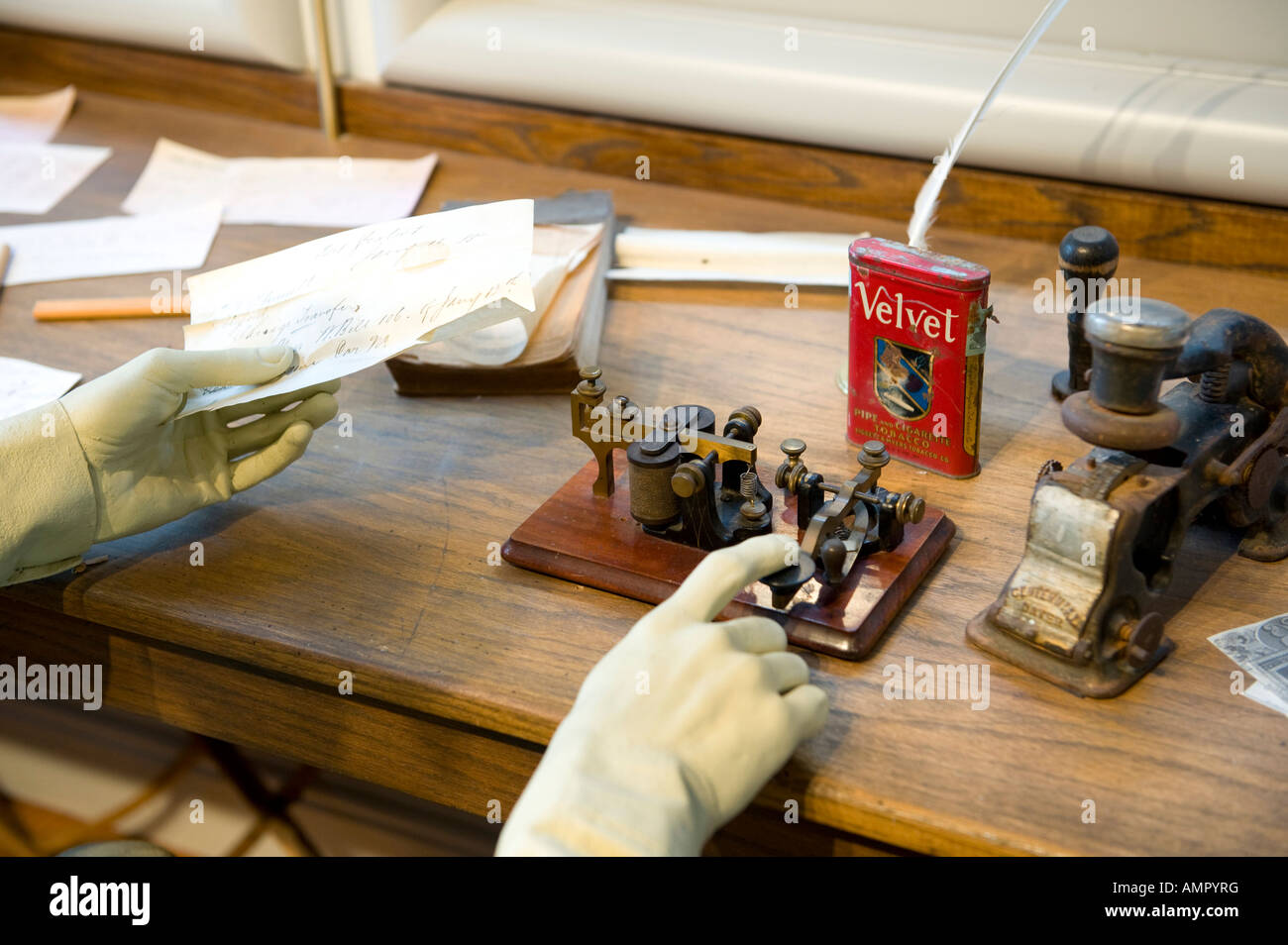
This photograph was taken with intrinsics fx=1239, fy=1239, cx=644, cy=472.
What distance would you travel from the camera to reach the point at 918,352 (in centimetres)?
107

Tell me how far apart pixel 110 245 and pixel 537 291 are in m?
0.64

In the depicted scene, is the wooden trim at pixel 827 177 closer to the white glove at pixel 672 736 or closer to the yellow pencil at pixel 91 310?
the yellow pencil at pixel 91 310

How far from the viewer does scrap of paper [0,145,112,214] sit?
172cm

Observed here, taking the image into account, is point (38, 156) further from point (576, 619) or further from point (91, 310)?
point (576, 619)

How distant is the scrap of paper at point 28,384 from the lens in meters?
1.25

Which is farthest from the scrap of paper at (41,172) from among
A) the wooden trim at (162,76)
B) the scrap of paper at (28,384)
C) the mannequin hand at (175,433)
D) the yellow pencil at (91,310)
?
the mannequin hand at (175,433)

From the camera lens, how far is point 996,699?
34.8 inches

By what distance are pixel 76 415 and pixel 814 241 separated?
85cm

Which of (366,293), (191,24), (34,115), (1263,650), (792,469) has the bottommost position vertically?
(1263,650)

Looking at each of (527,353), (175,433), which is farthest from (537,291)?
(175,433)

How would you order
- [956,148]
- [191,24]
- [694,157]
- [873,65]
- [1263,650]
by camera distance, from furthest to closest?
[191,24]
[694,157]
[873,65]
[956,148]
[1263,650]

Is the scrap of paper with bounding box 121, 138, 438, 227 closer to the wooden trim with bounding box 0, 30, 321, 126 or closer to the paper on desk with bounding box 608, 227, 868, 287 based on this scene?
the wooden trim with bounding box 0, 30, 321, 126

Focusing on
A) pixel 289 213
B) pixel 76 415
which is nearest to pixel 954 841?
pixel 76 415

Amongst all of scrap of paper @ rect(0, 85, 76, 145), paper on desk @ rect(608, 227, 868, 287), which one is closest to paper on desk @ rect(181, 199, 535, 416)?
paper on desk @ rect(608, 227, 868, 287)
